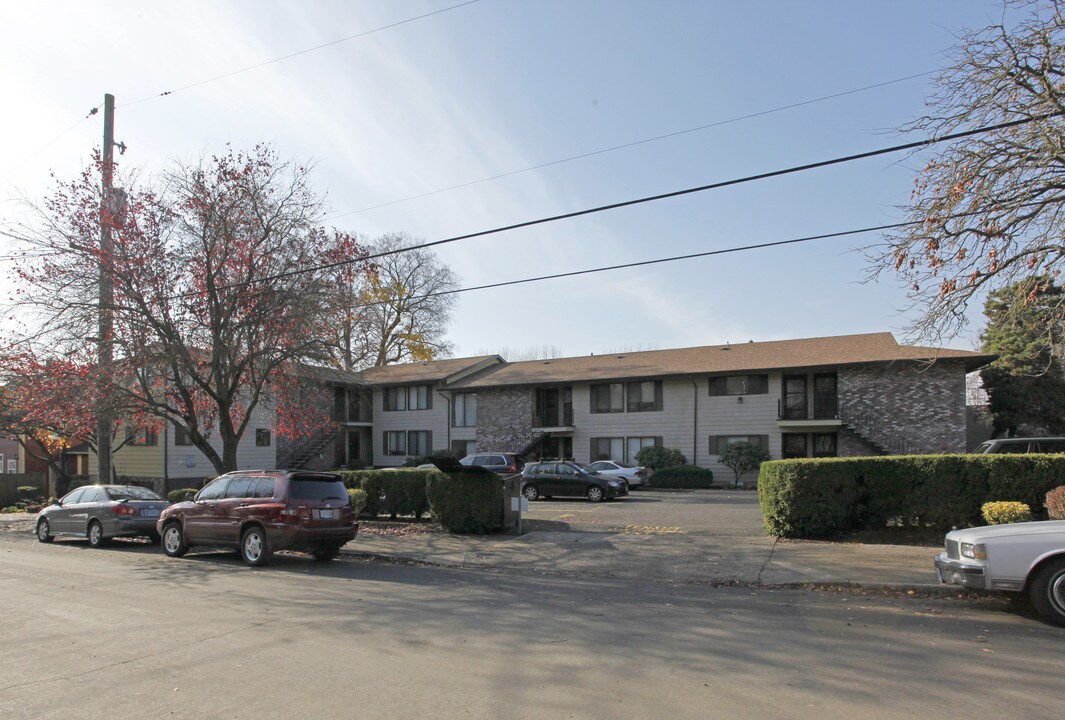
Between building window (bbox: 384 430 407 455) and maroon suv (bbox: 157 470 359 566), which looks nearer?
maroon suv (bbox: 157 470 359 566)

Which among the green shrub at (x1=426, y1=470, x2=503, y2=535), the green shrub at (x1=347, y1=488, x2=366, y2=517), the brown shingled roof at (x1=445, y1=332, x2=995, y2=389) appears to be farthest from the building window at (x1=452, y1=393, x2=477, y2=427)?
the green shrub at (x1=426, y1=470, x2=503, y2=535)

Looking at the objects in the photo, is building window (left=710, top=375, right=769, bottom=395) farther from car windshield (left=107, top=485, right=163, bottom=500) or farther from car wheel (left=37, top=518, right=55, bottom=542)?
car wheel (left=37, top=518, right=55, bottom=542)

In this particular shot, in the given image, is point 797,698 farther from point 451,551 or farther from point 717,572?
point 451,551

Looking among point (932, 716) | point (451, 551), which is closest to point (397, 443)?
point (451, 551)

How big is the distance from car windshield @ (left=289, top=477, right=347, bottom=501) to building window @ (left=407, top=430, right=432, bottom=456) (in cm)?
2983

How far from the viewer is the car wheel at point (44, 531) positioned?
19.3 metres

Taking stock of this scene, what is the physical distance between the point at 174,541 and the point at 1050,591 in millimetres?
15167

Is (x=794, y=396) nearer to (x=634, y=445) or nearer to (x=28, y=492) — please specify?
(x=634, y=445)

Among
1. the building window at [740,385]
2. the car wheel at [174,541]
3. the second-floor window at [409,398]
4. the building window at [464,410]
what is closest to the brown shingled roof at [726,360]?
the building window at [740,385]

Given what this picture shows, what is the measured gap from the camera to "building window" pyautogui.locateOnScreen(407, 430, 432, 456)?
146 feet

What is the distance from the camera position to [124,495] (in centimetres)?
1828

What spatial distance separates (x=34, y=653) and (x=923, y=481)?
14.3m

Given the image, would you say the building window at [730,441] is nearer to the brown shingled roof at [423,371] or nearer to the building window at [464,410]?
the building window at [464,410]

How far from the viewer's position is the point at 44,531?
1934 cm
